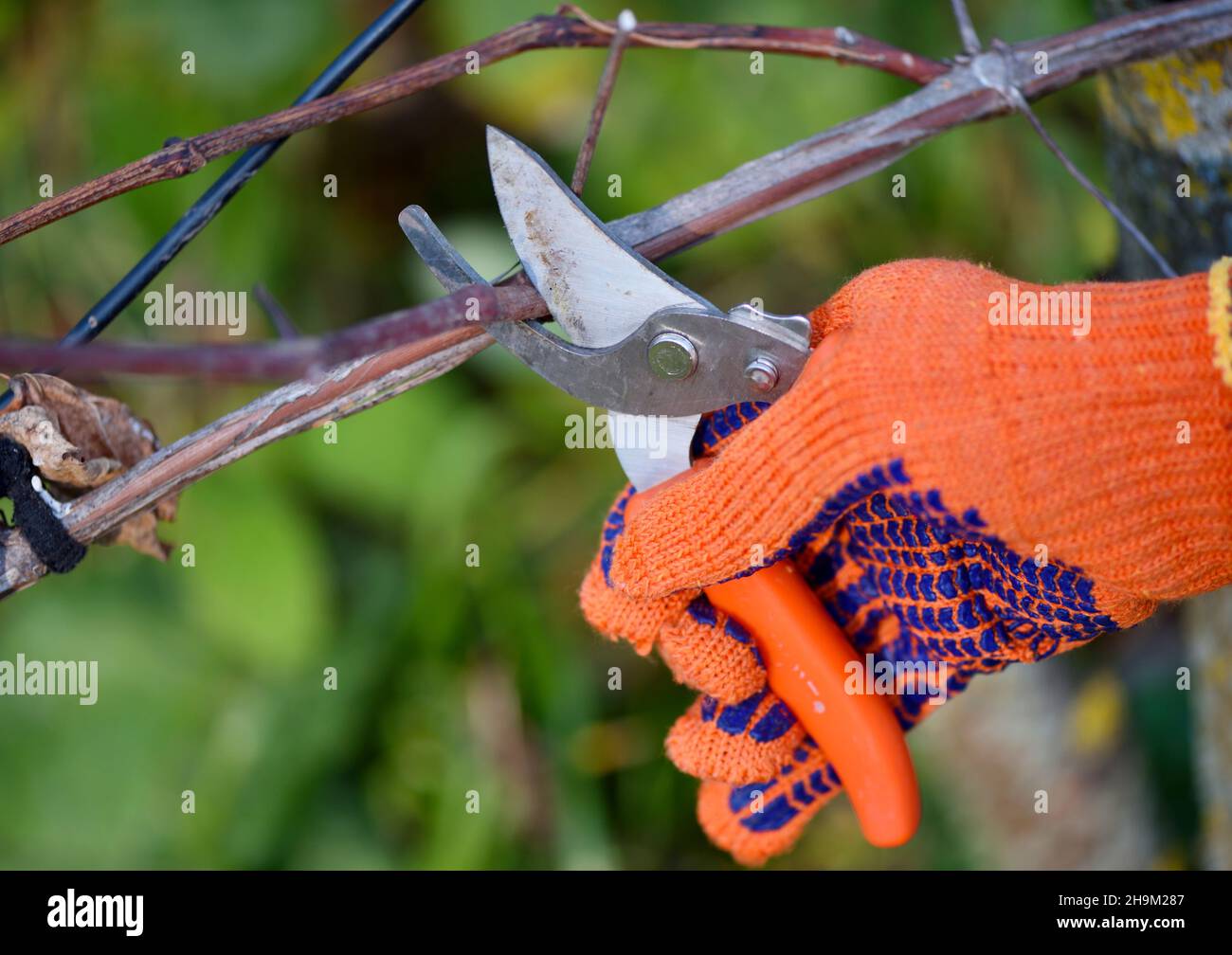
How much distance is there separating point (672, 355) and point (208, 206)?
0.34 m

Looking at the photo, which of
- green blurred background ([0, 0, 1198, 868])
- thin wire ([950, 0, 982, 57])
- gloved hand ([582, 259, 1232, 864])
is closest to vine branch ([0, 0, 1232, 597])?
thin wire ([950, 0, 982, 57])

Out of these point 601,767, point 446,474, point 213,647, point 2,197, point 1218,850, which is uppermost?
point 2,197

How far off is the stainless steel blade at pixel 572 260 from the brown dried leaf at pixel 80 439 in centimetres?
30

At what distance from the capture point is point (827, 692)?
0.72 m

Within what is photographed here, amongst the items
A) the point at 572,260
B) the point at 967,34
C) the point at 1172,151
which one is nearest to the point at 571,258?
the point at 572,260

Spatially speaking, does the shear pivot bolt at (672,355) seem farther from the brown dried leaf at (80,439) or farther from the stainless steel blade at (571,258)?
the brown dried leaf at (80,439)

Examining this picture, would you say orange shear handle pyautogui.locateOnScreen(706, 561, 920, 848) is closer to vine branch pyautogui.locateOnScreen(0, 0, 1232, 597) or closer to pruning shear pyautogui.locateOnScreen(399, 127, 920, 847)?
pruning shear pyautogui.locateOnScreen(399, 127, 920, 847)

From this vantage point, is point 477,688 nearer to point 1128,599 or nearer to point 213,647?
point 213,647

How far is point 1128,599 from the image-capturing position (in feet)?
2.06

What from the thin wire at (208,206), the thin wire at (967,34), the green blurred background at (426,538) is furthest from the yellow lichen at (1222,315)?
the green blurred background at (426,538)

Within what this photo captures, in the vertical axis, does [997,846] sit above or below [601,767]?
below

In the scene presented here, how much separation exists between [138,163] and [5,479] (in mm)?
222

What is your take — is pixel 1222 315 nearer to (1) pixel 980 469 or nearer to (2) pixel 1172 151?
(1) pixel 980 469
